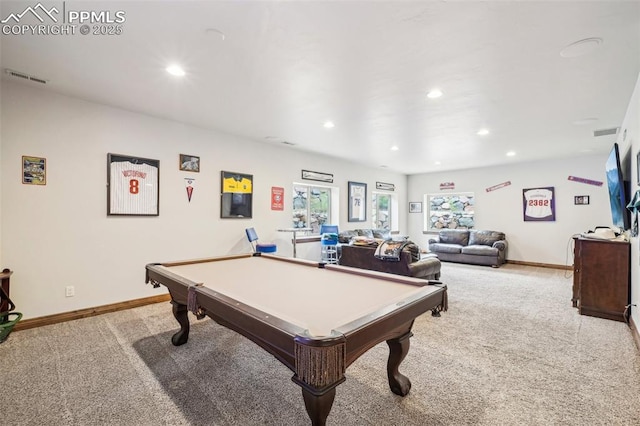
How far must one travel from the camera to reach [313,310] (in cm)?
158

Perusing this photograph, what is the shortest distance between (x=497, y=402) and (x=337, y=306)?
1287 mm

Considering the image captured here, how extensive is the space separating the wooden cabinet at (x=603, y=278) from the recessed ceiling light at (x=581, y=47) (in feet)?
7.59

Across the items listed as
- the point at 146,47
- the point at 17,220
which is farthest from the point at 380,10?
the point at 17,220

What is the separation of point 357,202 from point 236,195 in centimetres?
358

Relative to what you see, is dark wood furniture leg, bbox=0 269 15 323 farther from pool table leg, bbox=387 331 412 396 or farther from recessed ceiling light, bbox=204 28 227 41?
pool table leg, bbox=387 331 412 396

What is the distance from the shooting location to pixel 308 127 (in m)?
4.47

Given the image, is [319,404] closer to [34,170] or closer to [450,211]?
[34,170]

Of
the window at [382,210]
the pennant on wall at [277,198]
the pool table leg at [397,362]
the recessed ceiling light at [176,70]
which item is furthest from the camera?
the window at [382,210]

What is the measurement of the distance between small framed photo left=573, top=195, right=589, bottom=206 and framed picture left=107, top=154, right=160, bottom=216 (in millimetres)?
8390

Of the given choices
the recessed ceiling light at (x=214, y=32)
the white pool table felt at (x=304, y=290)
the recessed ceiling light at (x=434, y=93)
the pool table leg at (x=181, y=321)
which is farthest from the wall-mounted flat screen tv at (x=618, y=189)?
the pool table leg at (x=181, y=321)

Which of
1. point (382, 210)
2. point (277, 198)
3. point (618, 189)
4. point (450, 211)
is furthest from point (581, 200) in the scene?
point (277, 198)

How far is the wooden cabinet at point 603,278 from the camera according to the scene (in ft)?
11.0

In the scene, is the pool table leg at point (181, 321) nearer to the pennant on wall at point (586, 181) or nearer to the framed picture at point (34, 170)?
the framed picture at point (34, 170)

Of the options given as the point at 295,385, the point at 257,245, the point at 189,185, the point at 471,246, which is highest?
the point at 189,185
